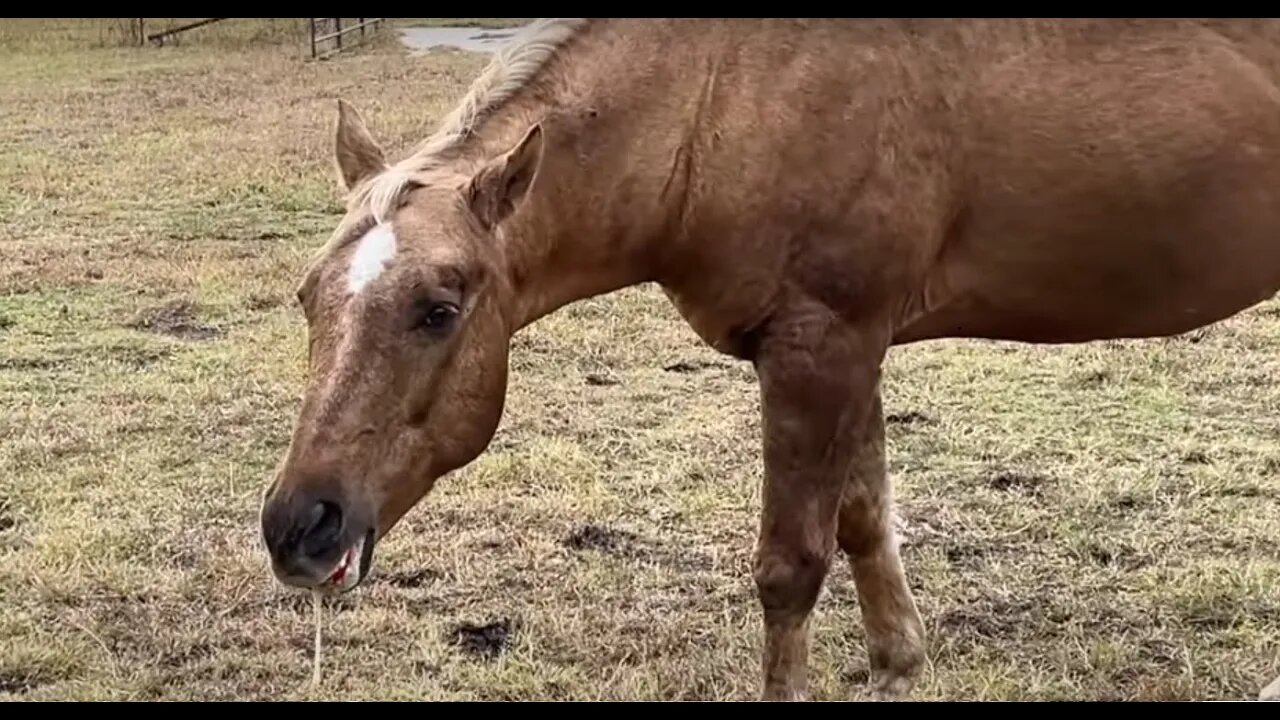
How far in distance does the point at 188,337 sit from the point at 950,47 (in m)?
4.38

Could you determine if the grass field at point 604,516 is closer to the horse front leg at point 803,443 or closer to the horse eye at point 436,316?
the horse front leg at point 803,443

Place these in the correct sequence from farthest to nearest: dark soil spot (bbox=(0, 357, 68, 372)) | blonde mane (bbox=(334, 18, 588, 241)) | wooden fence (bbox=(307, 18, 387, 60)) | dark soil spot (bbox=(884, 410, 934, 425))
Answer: wooden fence (bbox=(307, 18, 387, 60))
dark soil spot (bbox=(0, 357, 68, 372))
dark soil spot (bbox=(884, 410, 934, 425))
blonde mane (bbox=(334, 18, 588, 241))

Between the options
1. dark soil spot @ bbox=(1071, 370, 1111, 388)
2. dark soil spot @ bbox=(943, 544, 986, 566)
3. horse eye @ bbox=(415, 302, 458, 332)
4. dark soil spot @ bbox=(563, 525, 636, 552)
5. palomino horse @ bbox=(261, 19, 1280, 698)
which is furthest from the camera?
dark soil spot @ bbox=(1071, 370, 1111, 388)

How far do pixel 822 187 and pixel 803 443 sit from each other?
1.77ft

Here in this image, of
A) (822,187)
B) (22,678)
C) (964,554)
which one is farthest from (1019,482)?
(22,678)

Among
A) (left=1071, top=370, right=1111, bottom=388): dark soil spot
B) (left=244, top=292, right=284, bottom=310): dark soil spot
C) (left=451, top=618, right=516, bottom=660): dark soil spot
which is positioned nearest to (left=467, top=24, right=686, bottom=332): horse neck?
(left=451, top=618, right=516, bottom=660): dark soil spot

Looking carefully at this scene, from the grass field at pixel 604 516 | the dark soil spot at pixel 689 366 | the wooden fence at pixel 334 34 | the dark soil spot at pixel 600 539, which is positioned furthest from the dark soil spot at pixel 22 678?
the wooden fence at pixel 334 34

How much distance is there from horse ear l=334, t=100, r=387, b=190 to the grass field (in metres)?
1.29

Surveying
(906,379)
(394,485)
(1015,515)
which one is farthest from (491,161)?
(906,379)

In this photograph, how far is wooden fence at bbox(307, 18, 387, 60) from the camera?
1820cm

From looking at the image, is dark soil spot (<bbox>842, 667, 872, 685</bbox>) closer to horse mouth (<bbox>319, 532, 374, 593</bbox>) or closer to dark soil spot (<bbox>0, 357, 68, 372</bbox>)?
horse mouth (<bbox>319, 532, 374, 593</bbox>)

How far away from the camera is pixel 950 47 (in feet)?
10.3
